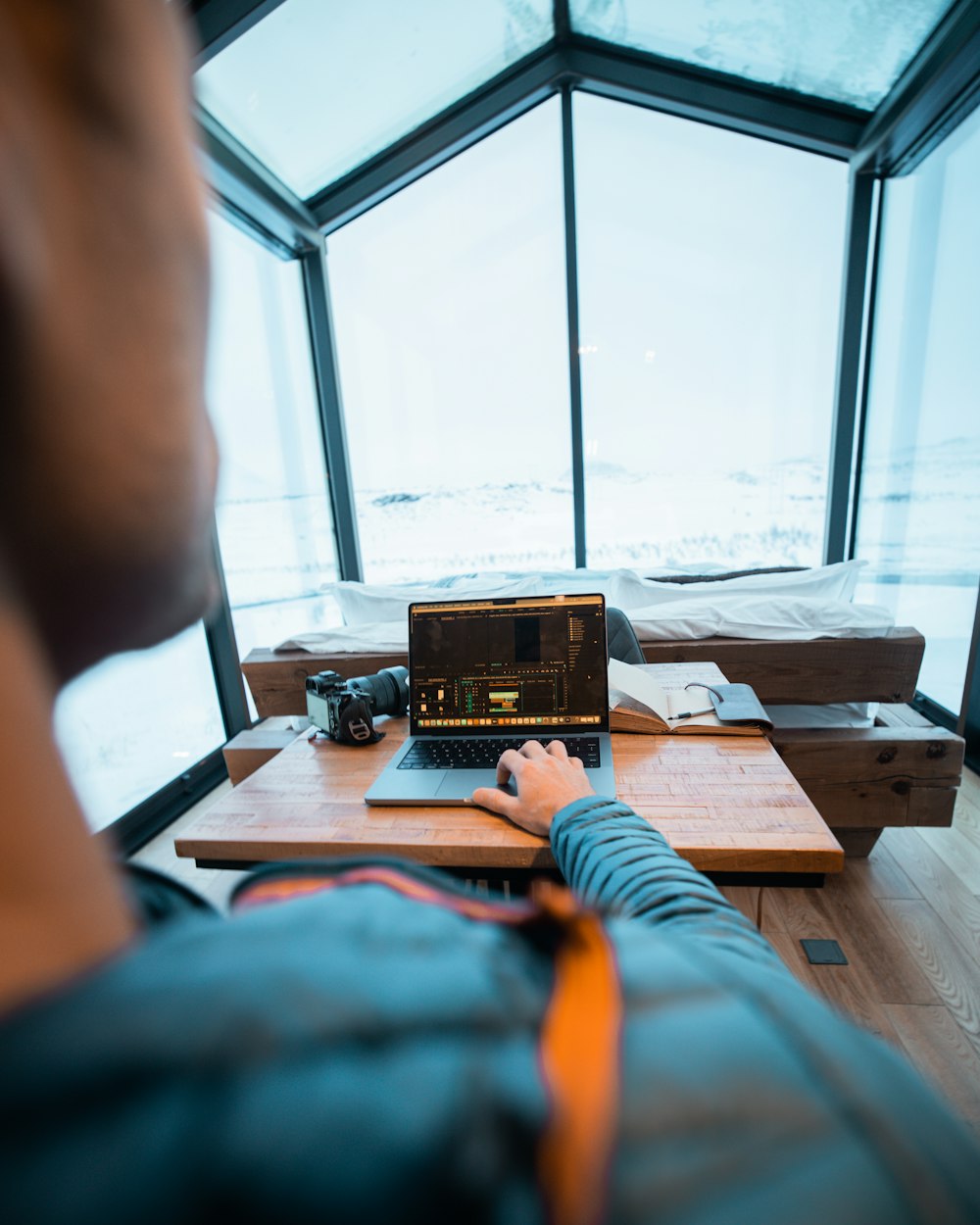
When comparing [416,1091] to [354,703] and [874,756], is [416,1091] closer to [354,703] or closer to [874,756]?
[354,703]

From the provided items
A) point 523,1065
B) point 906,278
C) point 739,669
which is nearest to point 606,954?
point 523,1065

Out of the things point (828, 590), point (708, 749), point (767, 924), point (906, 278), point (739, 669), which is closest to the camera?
point (708, 749)

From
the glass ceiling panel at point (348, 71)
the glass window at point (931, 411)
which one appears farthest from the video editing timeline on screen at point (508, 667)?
the glass ceiling panel at point (348, 71)

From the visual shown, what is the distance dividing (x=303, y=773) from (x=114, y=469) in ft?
3.01

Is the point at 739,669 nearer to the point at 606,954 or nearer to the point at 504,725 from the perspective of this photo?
the point at 504,725

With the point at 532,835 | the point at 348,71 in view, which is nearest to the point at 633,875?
the point at 532,835

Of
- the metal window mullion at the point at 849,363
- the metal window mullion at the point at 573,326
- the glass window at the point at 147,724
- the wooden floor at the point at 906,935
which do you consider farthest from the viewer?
the metal window mullion at the point at 573,326

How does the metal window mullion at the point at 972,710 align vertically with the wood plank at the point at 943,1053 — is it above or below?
above

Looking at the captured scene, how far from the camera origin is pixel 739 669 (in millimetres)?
1840

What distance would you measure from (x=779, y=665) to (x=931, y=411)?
6.69ft

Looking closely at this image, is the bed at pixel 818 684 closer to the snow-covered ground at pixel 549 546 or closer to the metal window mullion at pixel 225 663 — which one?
the snow-covered ground at pixel 549 546

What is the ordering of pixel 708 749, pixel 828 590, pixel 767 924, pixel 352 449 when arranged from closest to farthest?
pixel 708 749 → pixel 767 924 → pixel 828 590 → pixel 352 449

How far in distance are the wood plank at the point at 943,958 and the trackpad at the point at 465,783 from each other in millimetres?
1303

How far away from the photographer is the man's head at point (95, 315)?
0.17 m
